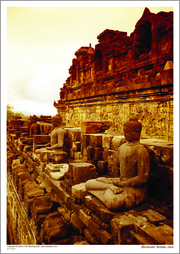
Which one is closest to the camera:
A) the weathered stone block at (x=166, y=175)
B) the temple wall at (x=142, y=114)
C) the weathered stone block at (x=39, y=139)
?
the weathered stone block at (x=166, y=175)

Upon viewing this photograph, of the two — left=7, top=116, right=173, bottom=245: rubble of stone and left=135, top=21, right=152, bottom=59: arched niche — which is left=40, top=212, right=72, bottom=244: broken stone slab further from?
left=135, top=21, right=152, bottom=59: arched niche

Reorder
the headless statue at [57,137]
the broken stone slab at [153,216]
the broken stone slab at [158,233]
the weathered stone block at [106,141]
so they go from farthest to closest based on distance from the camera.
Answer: the headless statue at [57,137], the weathered stone block at [106,141], the broken stone slab at [153,216], the broken stone slab at [158,233]

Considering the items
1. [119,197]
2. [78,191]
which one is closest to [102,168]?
[78,191]

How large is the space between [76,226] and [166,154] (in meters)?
1.82

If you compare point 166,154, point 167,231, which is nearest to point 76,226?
point 167,231

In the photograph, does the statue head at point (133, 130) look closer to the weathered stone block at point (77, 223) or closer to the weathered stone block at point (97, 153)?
the weathered stone block at point (77, 223)

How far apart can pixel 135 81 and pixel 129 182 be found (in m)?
6.06

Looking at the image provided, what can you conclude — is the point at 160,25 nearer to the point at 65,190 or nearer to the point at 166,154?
the point at 166,154

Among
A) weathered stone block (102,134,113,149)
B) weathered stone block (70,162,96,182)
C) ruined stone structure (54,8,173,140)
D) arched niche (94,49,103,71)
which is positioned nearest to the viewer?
weathered stone block (70,162,96,182)

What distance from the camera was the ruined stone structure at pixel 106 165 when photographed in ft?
7.24

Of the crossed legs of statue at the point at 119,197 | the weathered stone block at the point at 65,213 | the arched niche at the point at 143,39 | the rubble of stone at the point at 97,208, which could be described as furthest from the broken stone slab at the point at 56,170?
the arched niche at the point at 143,39

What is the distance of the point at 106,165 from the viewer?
4.24 m

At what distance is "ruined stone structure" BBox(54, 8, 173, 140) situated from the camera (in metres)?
6.50

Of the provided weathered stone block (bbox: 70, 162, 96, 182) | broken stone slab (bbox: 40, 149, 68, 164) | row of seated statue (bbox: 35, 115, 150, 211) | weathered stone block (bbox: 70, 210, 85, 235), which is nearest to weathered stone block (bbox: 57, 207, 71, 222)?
weathered stone block (bbox: 70, 210, 85, 235)
